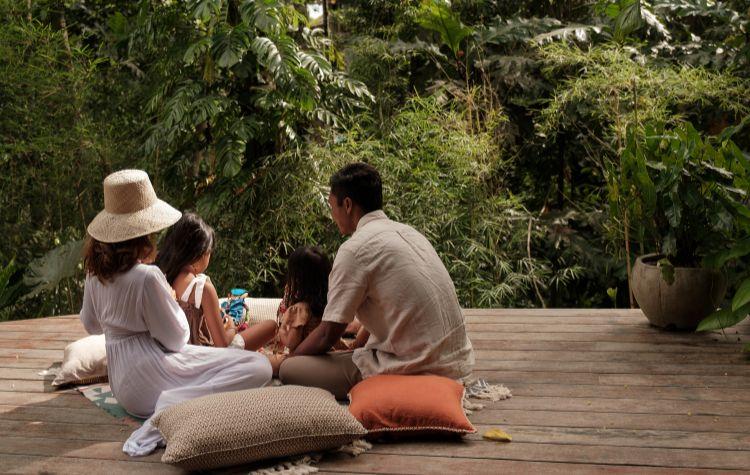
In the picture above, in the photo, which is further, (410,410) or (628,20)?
(628,20)

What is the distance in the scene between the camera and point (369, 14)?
715cm

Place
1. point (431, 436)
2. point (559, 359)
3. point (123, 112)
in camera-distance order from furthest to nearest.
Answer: point (123, 112)
point (559, 359)
point (431, 436)

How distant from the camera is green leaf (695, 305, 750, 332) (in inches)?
156

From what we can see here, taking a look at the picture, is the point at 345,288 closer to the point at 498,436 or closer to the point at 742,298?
the point at 498,436

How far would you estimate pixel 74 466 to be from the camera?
2.90 meters

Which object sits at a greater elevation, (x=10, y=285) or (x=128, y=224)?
(x=128, y=224)

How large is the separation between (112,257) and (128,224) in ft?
0.44

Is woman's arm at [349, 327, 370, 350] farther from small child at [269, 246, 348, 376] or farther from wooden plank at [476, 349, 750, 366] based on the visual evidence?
wooden plank at [476, 349, 750, 366]

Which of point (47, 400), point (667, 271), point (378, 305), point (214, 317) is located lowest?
point (47, 400)

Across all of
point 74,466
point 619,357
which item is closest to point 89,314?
point 74,466

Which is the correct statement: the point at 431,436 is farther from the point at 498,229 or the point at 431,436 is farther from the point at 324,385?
the point at 498,229

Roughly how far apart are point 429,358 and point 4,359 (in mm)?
2267

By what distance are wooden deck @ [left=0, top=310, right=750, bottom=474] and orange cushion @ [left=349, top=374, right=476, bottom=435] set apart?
0.06m

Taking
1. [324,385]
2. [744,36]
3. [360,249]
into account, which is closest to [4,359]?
[324,385]
